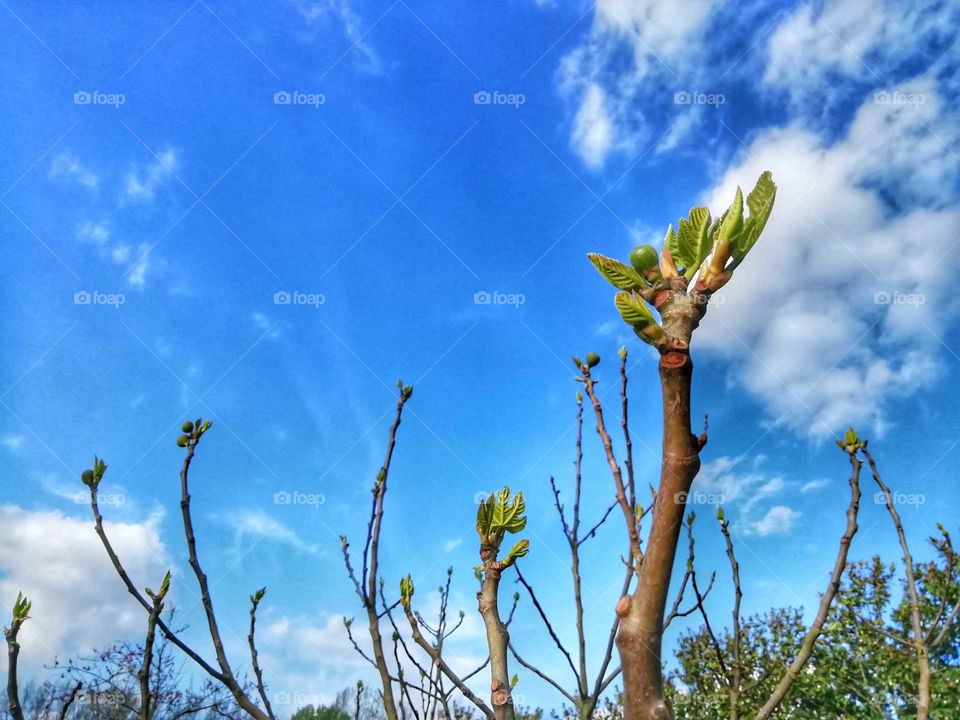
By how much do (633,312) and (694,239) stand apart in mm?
213

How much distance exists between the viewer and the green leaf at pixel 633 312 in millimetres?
1119

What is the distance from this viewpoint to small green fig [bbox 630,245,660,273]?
49.4 inches

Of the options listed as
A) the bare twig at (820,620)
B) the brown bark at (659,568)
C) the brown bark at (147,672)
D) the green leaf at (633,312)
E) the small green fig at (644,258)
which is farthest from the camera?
the brown bark at (147,672)

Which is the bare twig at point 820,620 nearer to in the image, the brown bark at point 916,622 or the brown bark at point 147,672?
the brown bark at point 916,622

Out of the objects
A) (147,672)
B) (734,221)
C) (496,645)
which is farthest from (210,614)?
(734,221)

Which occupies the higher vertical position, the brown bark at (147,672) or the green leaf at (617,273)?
the green leaf at (617,273)

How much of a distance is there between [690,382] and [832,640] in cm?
1262

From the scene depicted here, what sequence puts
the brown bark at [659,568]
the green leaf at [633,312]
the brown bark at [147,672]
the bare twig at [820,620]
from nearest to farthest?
the brown bark at [659,568] < the green leaf at [633,312] < the bare twig at [820,620] < the brown bark at [147,672]

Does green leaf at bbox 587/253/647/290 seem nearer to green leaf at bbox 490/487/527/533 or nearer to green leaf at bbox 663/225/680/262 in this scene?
green leaf at bbox 663/225/680/262

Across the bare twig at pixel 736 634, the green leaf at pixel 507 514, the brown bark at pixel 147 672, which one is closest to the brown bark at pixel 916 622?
the bare twig at pixel 736 634

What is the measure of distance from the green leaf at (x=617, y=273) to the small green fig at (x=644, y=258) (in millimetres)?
18

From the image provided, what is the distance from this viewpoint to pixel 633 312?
112 cm

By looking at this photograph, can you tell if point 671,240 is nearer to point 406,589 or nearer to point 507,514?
point 507,514


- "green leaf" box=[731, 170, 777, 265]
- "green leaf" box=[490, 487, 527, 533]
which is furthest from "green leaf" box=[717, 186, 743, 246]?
"green leaf" box=[490, 487, 527, 533]
